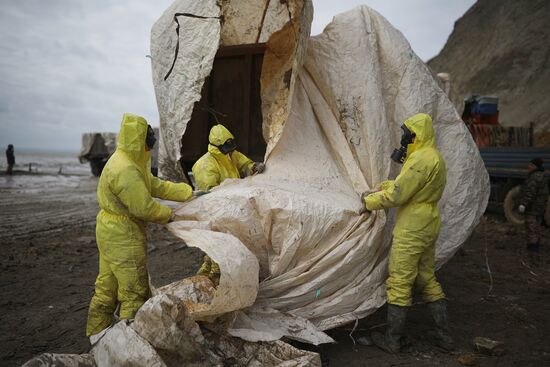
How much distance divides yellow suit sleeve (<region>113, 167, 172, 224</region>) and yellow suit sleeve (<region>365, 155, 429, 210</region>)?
1.71m

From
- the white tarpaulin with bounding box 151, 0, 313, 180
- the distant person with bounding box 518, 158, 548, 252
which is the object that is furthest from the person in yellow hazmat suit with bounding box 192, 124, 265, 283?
the distant person with bounding box 518, 158, 548, 252

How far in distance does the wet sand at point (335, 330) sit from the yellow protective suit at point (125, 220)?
612 millimetres

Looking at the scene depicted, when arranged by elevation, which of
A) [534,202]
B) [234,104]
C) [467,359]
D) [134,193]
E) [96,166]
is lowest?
[467,359]

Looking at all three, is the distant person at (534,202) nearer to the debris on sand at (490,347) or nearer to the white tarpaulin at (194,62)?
the debris on sand at (490,347)

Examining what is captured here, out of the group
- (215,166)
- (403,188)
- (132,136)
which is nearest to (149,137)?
(132,136)

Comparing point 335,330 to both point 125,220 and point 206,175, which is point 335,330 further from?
point 125,220

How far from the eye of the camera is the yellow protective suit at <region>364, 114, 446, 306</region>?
310 centimetres

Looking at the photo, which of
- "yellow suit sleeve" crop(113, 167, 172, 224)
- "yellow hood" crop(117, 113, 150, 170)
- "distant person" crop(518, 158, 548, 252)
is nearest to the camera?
"yellow suit sleeve" crop(113, 167, 172, 224)

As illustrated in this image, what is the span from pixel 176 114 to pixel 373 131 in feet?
6.47

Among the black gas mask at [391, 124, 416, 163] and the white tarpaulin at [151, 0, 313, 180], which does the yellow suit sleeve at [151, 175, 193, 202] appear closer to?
the white tarpaulin at [151, 0, 313, 180]

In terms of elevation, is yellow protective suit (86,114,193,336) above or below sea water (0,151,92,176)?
above

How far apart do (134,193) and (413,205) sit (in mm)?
2182

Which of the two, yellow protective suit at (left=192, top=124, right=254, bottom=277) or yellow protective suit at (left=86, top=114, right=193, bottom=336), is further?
yellow protective suit at (left=192, top=124, right=254, bottom=277)

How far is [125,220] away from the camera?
10.00ft
